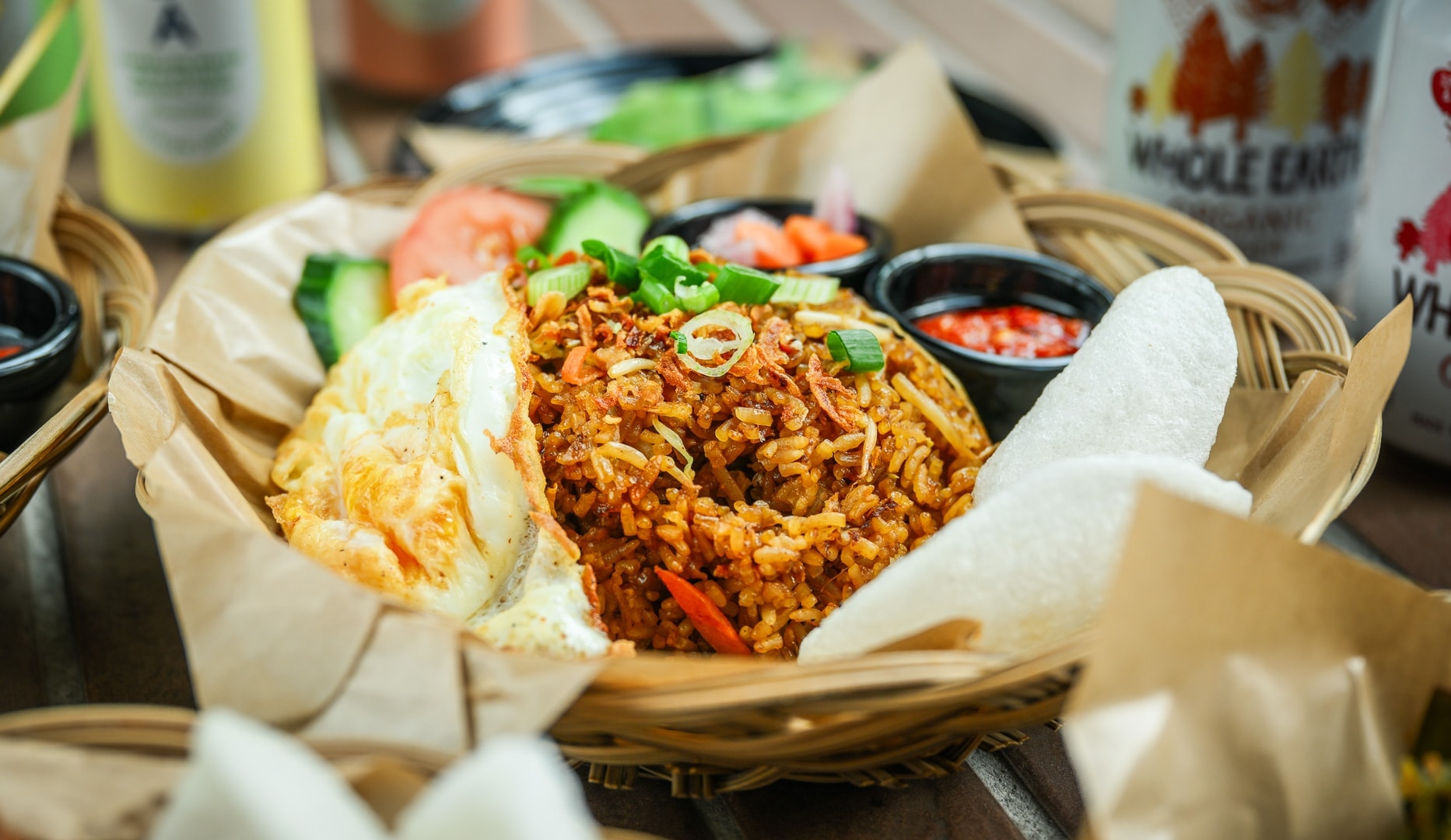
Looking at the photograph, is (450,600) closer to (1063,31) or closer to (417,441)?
(417,441)

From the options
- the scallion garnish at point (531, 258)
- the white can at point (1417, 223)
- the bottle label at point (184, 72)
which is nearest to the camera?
the white can at point (1417, 223)

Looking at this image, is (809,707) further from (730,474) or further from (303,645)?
(730,474)

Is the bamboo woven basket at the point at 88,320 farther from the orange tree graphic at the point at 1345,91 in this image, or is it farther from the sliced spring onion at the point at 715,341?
the orange tree graphic at the point at 1345,91

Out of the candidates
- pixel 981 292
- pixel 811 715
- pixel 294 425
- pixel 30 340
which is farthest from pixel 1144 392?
pixel 30 340

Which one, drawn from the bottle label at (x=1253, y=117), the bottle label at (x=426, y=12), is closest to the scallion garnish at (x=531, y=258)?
the bottle label at (x=1253, y=117)

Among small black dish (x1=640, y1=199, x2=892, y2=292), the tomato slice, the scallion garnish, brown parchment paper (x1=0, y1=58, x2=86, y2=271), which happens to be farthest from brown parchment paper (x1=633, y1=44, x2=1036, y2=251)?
brown parchment paper (x1=0, y1=58, x2=86, y2=271)

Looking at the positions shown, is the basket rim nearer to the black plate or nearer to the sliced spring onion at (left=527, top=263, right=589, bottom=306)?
the sliced spring onion at (left=527, top=263, right=589, bottom=306)
